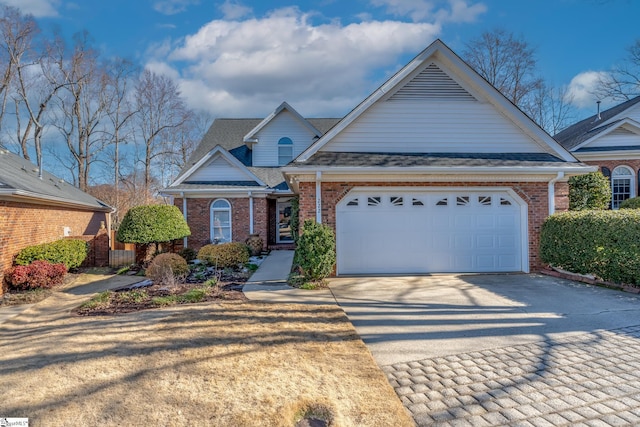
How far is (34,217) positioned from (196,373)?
10.2m

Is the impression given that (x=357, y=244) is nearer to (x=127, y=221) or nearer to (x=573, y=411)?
(x=573, y=411)

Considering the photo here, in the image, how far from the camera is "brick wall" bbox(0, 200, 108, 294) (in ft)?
29.3

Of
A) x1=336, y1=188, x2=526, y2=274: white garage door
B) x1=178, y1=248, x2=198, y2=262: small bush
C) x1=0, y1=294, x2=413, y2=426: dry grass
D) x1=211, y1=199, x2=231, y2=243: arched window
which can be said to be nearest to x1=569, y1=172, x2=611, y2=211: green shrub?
x1=336, y1=188, x2=526, y2=274: white garage door

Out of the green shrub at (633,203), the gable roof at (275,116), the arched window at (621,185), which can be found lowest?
the green shrub at (633,203)

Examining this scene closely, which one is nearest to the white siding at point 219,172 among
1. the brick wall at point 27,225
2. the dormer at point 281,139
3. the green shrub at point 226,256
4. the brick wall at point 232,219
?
the brick wall at point 232,219

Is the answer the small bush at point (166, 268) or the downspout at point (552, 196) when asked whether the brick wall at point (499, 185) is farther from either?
the small bush at point (166, 268)

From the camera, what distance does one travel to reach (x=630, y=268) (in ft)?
23.6

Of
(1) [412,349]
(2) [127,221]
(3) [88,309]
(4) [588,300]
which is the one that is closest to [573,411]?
(1) [412,349]

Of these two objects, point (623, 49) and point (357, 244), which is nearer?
point (357, 244)

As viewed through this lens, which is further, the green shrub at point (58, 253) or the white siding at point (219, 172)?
the white siding at point (219, 172)

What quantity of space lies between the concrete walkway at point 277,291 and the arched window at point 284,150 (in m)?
7.32

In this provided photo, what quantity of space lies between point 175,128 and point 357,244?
2654 cm

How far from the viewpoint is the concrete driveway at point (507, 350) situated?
122 inches

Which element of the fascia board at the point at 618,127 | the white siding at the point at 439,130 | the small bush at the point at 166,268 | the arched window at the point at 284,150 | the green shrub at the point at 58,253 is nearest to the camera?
the green shrub at the point at 58,253
